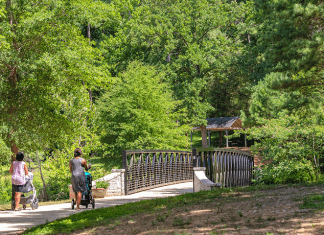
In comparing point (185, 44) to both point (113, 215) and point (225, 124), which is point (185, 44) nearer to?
point (225, 124)

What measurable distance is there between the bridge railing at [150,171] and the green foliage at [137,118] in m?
2.33

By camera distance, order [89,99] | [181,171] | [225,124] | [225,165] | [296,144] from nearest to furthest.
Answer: [296,144] < [89,99] < [225,165] < [181,171] < [225,124]

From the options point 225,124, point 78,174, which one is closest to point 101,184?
point 78,174

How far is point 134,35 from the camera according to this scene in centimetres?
4038

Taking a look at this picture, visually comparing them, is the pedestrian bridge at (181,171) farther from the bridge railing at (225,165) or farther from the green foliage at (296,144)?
the green foliage at (296,144)

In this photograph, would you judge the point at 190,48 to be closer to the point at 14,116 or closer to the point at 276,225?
the point at 14,116

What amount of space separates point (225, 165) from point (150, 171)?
3.25 meters

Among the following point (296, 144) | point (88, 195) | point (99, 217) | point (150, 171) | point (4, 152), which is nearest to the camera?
point (99, 217)

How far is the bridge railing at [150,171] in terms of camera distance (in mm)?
16609

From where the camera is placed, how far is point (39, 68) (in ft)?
45.3

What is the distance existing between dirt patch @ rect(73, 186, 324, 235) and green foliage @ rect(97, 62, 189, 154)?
52.9ft

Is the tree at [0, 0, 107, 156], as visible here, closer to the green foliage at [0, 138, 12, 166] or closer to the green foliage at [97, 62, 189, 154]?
the green foliage at [0, 138, 12, 166]

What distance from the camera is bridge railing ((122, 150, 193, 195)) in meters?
16.6

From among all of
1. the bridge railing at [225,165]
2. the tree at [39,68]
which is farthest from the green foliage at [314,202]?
the tree at [39,68]
